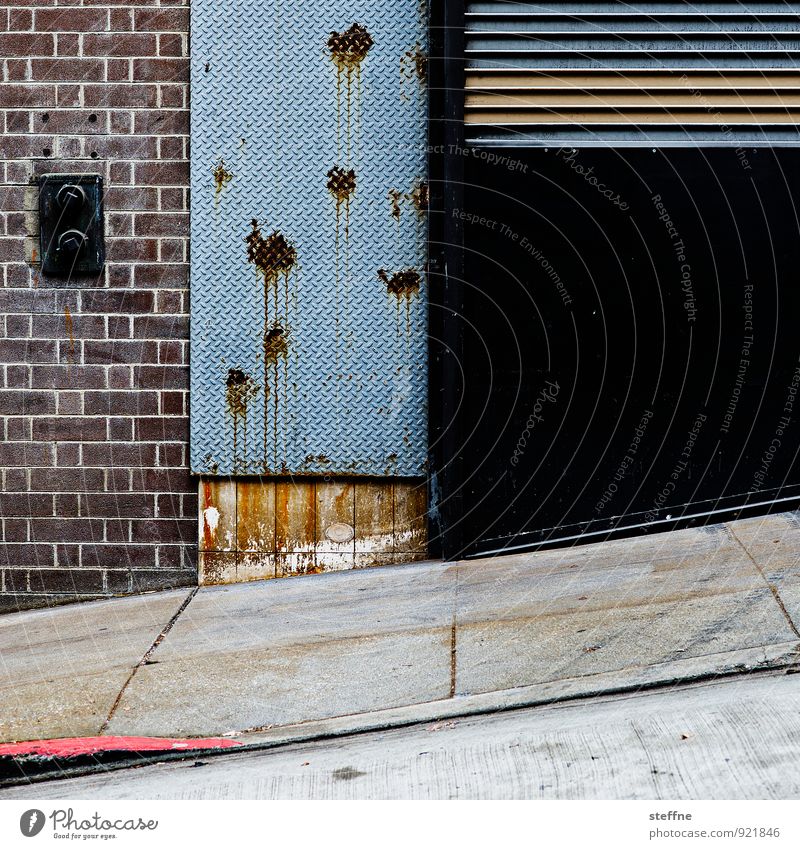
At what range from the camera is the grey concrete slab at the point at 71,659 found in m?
3.79

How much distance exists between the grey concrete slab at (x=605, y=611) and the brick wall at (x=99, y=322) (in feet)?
6.13

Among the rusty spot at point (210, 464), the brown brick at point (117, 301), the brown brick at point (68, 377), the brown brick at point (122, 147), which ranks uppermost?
the brown brick at point (122, 147)

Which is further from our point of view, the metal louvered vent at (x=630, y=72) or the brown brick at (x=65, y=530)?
the brown brick at (x=65, y=530)

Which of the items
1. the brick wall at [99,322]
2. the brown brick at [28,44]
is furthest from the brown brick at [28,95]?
the brown brick at [28,44]

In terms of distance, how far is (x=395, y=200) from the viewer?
544cm

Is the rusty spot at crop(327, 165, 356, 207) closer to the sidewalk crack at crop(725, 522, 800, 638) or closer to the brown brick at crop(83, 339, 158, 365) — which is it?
the brown brick at crop(83, 339, 158, 365)

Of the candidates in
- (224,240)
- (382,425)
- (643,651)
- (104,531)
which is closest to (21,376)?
(104,531)

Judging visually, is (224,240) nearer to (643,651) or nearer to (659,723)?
(643,651)

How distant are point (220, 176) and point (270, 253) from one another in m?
0.48

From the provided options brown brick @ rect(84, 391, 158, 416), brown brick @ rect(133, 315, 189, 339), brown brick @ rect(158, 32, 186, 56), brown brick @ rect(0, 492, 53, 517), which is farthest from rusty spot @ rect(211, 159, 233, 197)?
brown brick @ rect(0, 492, 53, 517)

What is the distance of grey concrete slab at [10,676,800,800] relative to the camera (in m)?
3.00

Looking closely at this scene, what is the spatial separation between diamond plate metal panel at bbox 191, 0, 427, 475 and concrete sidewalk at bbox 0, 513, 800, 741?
84 cm

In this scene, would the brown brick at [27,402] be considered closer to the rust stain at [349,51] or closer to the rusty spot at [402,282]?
the rusty spot at [402,282]
